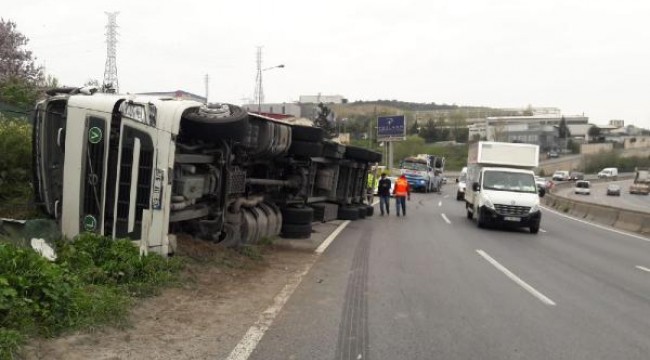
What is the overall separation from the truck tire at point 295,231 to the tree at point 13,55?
15203 millimetres

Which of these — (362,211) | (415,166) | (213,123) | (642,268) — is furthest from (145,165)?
(415,166)

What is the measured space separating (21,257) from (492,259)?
28.3ft

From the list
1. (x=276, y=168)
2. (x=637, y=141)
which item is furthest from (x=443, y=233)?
(x=637, y=141)

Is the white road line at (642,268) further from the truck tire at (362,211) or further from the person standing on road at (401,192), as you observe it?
the person standing on road at (401,192)

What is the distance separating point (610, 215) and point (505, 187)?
826 centimetres

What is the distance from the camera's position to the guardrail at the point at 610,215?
844 inches

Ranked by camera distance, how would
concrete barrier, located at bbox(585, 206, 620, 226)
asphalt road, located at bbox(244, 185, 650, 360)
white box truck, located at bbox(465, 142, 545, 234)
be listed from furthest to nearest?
concrete barrier, located at bbox(585, 206, 620, 226) < white box truck, located at bbox(465, 142, 545, 234) < asphalt road, located at bbox(244, 185, 650, 360)

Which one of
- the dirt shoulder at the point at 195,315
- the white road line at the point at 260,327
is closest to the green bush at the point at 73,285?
the dirt shoulder at the point at 195,315

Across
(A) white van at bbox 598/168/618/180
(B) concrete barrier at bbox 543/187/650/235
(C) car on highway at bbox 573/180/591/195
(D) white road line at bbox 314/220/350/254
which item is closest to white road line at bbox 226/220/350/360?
(D) white road line at bbox 314/220/350/254

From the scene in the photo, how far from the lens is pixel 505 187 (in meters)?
19.2

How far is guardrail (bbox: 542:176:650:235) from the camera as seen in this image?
21438 millimetres

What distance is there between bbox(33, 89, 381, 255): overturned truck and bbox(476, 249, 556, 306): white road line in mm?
4361

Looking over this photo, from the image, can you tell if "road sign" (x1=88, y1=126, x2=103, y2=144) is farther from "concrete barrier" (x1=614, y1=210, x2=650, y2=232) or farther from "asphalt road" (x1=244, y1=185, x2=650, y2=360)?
"concrete barrier" (x1=614, y1=210, x2=650, y2=232)

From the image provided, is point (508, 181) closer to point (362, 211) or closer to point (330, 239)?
point (362, 211)
